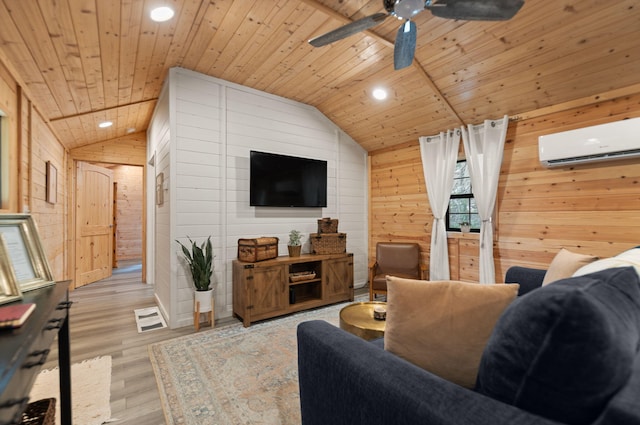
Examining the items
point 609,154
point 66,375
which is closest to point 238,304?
point 66,375

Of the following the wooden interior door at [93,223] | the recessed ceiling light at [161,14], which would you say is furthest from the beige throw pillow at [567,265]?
the wooden interior door at [93,223]

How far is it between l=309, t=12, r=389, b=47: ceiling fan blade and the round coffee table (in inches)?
80.0

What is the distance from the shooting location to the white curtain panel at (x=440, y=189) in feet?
13.3

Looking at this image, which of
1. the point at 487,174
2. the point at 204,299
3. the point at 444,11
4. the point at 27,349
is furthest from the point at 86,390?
the point at 487,174

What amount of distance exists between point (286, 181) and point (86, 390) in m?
2.89

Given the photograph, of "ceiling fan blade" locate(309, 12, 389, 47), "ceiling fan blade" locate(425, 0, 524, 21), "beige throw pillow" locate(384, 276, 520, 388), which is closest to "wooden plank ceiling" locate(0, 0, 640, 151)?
"ceiling fan blade" locate(309, 12, 389, 47)

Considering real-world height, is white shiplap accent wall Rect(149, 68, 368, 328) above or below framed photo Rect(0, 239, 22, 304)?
above

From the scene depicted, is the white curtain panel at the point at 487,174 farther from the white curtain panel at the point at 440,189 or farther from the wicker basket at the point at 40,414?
the wicker basket at the point at 40,414

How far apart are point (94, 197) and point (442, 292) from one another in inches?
259

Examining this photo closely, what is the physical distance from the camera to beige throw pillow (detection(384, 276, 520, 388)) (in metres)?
1.03

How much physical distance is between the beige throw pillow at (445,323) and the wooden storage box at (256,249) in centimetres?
245

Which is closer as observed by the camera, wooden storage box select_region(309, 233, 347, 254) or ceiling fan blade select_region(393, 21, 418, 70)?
ceiling fan blade select_region(393, 21, 418, 70)

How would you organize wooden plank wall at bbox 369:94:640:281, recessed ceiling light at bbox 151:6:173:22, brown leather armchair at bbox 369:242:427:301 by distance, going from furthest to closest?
1. brown leather armchair at bbox 369:242:427:301
2. wooden plank wall at bbox 369:94:640:281
3. recessed ceiling light at bbox 151:6:173:22

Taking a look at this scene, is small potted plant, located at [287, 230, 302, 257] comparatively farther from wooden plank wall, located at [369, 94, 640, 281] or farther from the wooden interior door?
the wooden interior door
